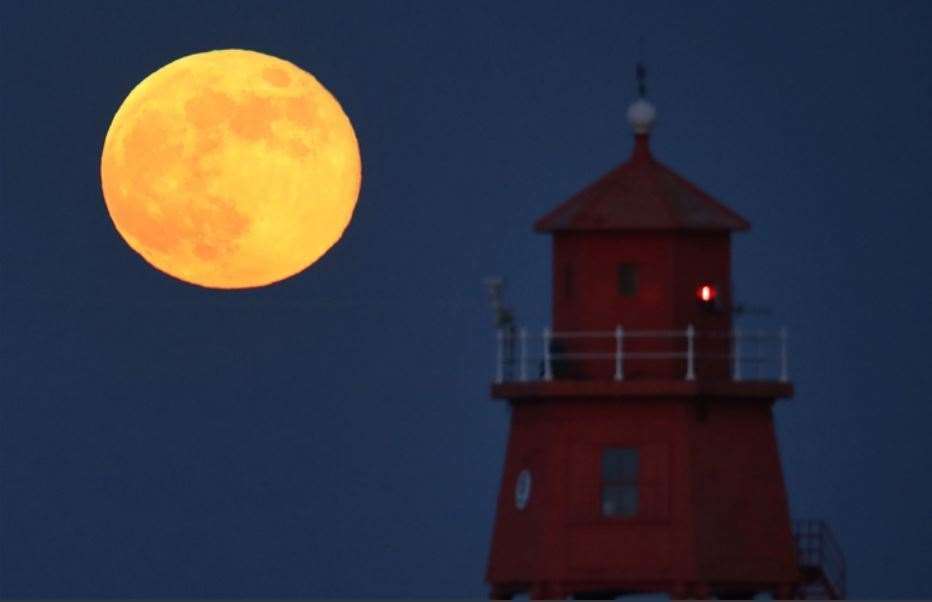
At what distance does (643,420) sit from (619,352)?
44.8 inches

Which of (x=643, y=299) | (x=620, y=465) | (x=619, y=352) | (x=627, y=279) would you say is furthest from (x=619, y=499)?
(x=627, y=279)

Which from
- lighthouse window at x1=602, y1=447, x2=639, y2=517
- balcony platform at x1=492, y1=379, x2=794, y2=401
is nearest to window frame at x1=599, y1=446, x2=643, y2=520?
lighthouse window at x1=602, y1=447, x2=639, y2=517

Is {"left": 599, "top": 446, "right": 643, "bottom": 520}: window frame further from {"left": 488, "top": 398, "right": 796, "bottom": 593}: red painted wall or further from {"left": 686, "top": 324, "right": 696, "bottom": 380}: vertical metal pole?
{"left": 686, "top": 324, "right": 696, "bottom": 380}: vertical metal pole

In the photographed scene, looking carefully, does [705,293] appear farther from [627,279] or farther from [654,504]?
[654,504]

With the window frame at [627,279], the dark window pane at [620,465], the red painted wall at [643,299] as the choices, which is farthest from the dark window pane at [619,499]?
the window frame at [627,279]

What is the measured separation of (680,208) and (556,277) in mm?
2096

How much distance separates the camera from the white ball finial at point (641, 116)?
212 ft

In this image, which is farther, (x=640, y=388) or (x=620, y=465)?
(x=620, y=465)

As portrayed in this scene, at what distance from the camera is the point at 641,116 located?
64.7 metres

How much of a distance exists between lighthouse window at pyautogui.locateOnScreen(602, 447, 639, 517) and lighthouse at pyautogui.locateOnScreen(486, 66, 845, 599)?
20mm

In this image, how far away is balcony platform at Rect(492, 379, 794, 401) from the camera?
62.8 meters

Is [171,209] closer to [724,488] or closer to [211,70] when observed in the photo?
[211,70]

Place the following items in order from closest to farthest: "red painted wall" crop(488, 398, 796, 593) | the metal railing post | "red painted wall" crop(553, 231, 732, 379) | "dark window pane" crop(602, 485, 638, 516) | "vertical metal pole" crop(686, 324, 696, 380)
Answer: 1. "vertical metal pole" crop(686, 324, 696, 380)
2. the metal railing post
3. "red painted wall" crop(488, 398, 796, 593)
4. "dark window pane" crop(602, 485, 638, 516)
5. "red painted wall" crop(553, 231, 732, 379)

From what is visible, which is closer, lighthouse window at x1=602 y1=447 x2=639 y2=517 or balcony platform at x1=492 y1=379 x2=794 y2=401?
balcony platform at x1=492 y1=379 x2=794 y2=401
